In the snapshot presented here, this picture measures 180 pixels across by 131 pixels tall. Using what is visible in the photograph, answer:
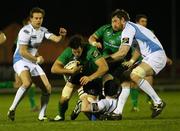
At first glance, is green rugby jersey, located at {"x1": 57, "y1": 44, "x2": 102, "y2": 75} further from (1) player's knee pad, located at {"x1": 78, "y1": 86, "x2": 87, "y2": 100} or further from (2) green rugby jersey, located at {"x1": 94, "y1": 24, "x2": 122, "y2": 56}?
(2) green rugby jersey, located at {"x1": 94, "y1": 24, "x2": 122, "y2": 56}

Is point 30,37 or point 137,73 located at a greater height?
point 30,37

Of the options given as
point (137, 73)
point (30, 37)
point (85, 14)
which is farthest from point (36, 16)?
point (85, 14)

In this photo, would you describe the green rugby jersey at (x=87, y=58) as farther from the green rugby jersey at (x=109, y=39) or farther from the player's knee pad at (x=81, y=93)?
the green rugby jersey at (x=109, y=39)

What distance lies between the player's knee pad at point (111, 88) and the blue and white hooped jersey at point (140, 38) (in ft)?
2.56

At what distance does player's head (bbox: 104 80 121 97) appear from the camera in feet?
44.5

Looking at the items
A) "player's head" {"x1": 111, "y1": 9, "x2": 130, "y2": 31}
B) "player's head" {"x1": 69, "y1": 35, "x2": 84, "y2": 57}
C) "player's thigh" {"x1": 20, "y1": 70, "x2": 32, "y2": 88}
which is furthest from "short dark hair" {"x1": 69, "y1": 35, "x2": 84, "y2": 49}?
"player's thigh" {"x1": 20, "y1": 70, "x2": 32, "y2": 88}

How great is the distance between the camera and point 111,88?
13586 millimetres

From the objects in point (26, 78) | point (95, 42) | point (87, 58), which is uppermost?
point (95, 42)

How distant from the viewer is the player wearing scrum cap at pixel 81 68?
42.4 feet

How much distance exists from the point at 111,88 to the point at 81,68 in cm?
72

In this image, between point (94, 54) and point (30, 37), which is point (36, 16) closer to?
point (30, 37)

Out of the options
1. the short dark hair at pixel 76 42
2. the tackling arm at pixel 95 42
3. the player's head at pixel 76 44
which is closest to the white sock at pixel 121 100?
the tackling arm at pixel 95 42

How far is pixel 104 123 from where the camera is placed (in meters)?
11.9

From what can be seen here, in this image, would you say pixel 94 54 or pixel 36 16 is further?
pixel 36 16
